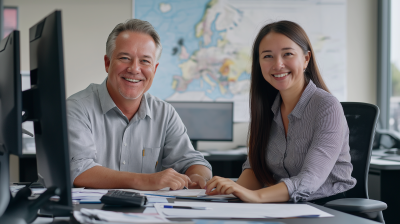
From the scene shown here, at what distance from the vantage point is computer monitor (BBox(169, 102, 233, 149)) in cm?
306

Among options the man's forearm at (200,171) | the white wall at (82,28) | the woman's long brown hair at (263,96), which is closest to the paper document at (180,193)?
the man's forearm at (200,171)

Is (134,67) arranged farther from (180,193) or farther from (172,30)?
(172,30)

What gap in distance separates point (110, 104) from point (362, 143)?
3.57ft

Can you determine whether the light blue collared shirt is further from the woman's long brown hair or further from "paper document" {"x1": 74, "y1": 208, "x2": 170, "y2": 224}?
"paper document" {"x1": 74, "y1": 208, "x2": 170, "y2": 224}

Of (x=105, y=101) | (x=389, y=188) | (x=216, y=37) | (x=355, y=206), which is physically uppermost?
(x=216, y=37)

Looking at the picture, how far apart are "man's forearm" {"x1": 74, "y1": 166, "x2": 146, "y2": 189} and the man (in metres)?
0.12

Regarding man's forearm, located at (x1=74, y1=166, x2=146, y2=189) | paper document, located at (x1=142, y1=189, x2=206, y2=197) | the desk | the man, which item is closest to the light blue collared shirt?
the man

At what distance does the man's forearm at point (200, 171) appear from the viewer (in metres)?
1.49

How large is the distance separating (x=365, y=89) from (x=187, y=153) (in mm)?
2702

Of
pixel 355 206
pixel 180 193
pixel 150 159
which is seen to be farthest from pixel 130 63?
pixel 355 206

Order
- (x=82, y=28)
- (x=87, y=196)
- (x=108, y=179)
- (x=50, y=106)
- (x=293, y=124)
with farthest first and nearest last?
(x=82, y=28) → (x=293, y=124) → (x=108, y=179) → (x=87, y=196) → (x=50, y=106)

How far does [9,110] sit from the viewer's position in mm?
792

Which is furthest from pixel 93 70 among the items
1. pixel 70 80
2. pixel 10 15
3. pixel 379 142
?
pixel 379 142

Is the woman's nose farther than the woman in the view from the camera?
Yes
